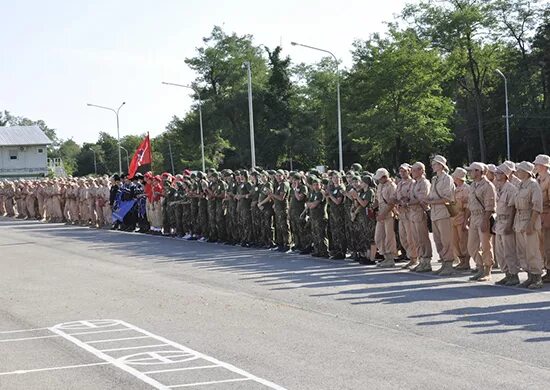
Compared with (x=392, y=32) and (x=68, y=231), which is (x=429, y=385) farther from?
(x=392, y=32)

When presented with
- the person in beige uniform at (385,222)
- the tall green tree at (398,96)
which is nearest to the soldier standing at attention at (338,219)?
the person in beige uniform at (385,222)

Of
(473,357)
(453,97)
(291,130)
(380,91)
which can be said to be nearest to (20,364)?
(473,357)

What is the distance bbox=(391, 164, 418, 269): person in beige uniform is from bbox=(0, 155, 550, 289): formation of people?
20mm

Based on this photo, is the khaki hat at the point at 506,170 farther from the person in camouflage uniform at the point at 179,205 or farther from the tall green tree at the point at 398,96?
the tall green tree at the point at 398,96

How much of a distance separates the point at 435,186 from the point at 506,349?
6920 millimetres

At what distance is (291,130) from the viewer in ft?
280

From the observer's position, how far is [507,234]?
13953 millimetres

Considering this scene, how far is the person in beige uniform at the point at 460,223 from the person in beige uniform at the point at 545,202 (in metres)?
1.91

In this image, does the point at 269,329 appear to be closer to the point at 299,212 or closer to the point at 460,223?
the point at 460,223

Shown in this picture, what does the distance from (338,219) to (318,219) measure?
2.29ft

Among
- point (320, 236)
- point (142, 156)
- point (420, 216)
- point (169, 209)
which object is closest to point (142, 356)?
point (420, 216)

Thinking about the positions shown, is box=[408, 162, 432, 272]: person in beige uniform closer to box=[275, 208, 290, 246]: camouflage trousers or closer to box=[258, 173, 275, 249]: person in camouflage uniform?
box=[275, 208, 290, 246]: camouflage trousers

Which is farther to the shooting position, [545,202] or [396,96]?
[396,96]

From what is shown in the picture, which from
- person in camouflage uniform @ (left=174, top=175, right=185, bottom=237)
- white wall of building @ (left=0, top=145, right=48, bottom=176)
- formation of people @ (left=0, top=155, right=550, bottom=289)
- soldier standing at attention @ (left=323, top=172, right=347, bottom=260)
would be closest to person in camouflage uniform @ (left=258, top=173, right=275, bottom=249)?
formation of people @ (left=0, top=155, right=550, bottom=289)
